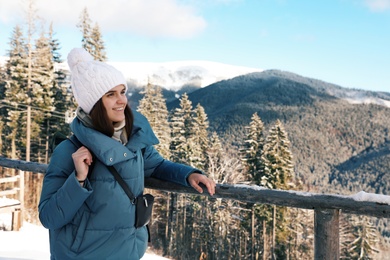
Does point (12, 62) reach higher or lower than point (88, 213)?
higher

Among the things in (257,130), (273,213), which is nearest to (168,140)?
(257,130)

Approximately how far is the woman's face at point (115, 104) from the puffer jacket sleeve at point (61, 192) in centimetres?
28

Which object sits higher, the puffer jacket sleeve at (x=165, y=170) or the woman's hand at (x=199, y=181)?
the puffer jacket sleeve at (x=165, y=170)

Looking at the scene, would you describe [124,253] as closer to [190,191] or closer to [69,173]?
[69,173]

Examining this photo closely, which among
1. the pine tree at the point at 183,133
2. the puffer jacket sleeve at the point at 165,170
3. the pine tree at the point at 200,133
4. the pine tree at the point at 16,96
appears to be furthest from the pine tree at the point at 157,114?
the puffer jacket sleeve at the point at 165,170

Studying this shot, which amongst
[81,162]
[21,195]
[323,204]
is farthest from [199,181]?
[21,195]

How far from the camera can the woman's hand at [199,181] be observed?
2.95 m

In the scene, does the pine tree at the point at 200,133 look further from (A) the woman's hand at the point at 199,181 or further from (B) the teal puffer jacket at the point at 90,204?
(B) the teal puffer jacket at the point at 90,204

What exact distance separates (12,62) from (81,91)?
38.0 metres

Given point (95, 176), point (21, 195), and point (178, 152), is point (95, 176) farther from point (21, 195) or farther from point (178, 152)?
point (178, 152)

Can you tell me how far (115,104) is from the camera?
2359 millimetres

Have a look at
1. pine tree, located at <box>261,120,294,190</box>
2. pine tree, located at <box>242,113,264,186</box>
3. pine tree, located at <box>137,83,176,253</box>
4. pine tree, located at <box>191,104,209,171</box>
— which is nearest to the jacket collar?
pine tree, located at <box>261,120,294,190</box>

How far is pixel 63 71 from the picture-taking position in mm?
37094

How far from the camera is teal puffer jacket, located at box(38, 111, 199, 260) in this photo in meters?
2.10
